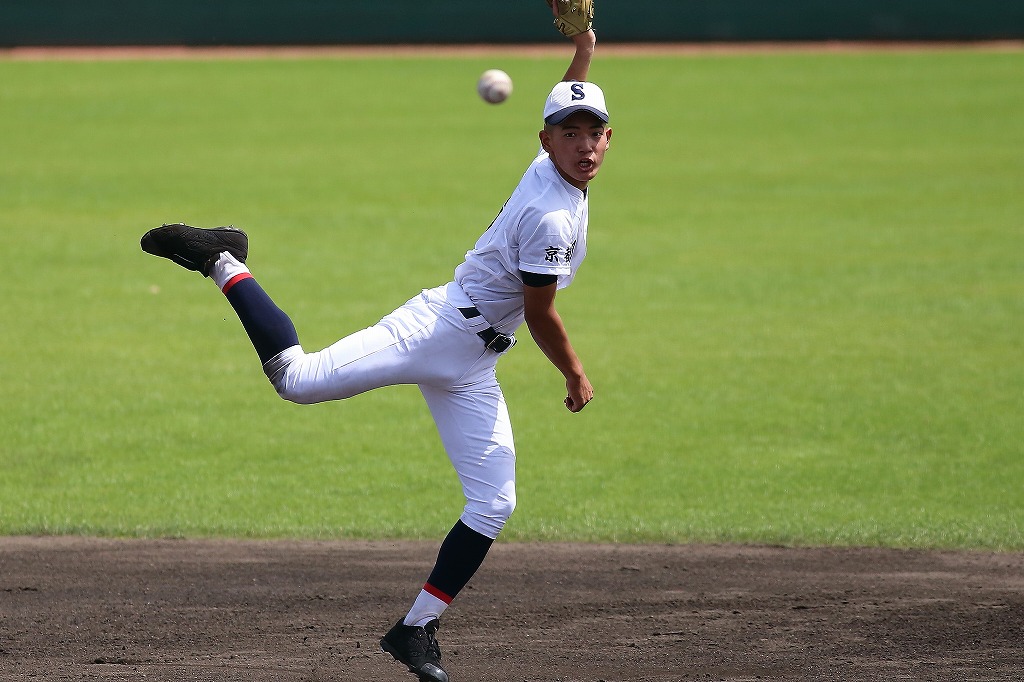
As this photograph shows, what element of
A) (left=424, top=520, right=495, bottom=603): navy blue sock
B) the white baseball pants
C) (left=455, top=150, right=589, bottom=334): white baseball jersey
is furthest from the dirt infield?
(left=455, top=150, right=589, bottom=334): white baseball jersey

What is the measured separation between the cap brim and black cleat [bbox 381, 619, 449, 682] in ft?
6.22

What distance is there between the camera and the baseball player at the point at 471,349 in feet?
15.9

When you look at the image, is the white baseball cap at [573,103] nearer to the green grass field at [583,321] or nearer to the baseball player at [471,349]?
the baseball player at [471,349]

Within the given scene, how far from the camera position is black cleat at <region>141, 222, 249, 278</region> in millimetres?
5133

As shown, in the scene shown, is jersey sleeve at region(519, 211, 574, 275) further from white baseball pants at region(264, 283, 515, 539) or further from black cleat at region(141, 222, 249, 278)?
black cleat at region(141, 222, 249, 278)

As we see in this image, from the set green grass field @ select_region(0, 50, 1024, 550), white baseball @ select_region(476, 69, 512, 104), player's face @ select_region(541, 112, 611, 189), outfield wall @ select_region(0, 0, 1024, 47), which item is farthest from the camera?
outfield wall @ select_region(0, 0, 1024, 47)

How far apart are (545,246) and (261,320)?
1.12 m

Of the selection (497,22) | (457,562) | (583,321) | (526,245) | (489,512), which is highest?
(497,22)

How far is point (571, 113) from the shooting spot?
4816 mm

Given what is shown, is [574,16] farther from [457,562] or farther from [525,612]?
[525,612]

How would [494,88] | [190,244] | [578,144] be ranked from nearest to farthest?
[578,144]
[190,244]
[494,88]

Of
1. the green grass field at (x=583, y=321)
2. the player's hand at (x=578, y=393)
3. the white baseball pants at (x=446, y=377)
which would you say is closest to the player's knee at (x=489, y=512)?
the white baseball pants at (x=446, y=377)

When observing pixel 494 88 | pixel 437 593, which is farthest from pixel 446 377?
pixel 494 88

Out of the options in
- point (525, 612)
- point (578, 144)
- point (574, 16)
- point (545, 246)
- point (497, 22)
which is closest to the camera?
point (545, 246)
